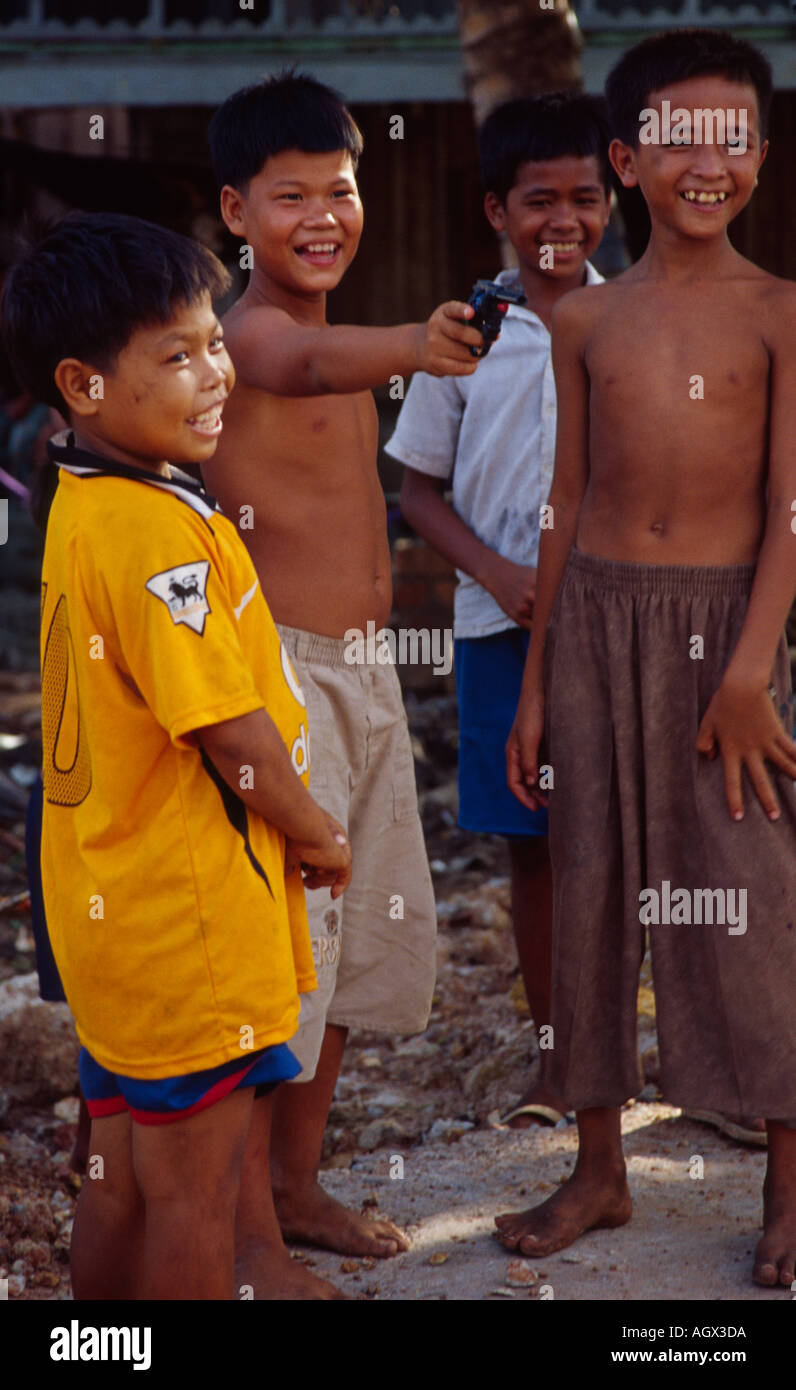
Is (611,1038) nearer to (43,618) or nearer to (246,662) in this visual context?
(246,662)

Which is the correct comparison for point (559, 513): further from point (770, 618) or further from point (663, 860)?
point (663, 860)

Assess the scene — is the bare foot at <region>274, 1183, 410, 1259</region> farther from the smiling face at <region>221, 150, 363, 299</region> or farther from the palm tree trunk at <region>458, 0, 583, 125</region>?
the palm tree trunk at <region>458, 0, 583, 125</region>

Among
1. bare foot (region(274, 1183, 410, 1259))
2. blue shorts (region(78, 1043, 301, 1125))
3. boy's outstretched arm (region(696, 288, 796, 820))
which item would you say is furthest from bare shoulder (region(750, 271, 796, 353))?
bare foot (region(274, 1183, 410, 1259))

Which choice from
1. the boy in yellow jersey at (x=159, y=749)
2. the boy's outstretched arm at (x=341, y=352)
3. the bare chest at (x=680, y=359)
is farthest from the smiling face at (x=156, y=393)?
the bare chest at (x=680, y=359)

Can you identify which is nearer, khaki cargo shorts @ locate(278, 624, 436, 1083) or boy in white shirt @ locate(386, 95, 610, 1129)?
khaki cargo shorts @ locate(278, 624, 436, 1083)

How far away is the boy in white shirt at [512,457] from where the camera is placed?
3.00 meters

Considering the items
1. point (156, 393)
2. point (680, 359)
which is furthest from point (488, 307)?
point (680, 359)

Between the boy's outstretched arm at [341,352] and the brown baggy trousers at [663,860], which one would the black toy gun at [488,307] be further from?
the brown baggy trousers at [663,860]

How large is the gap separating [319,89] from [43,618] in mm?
1065

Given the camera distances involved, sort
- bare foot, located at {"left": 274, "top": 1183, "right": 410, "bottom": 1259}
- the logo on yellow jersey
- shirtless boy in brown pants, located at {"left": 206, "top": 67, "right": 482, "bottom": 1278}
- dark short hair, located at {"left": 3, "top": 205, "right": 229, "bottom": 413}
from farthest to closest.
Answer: bare foot, located at {"left": 274, "top": 1183, "right": 410, "bottom": 1259}, shirtless boy in brown pants, located at {"left": 206, "top": 67, "right": 482, "bottom": 1278}, dark short hair, located at {"left": 3, "top": 205, "right": 229, "bottom": 413}, the logo on yellow jersey

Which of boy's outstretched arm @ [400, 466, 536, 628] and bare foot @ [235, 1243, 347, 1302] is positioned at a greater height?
boy's outstretched arm @ [400, 466, 536, 628]

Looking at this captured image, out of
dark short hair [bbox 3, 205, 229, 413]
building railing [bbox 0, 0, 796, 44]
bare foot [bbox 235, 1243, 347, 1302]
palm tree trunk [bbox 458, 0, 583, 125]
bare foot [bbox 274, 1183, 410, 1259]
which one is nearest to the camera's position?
dark short hair [bbox 3, 205, 229, 413]

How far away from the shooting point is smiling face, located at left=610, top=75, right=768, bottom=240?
2316 mm

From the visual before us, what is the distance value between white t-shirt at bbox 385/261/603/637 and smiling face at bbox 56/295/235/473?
3.82ft
